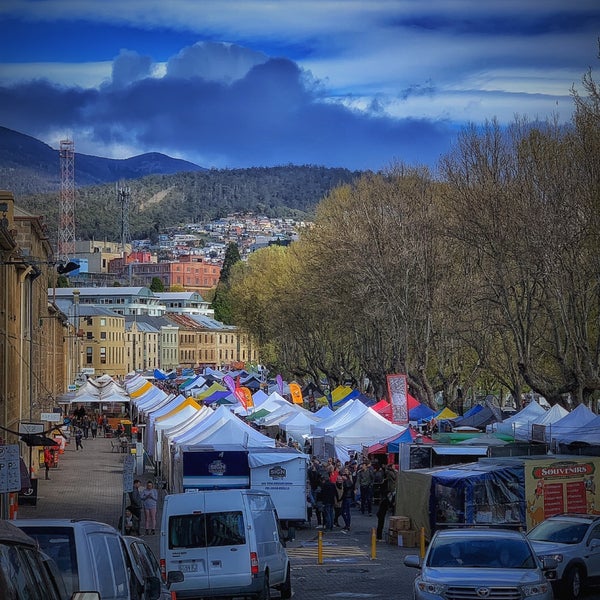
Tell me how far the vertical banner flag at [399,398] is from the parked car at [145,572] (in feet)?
98.3

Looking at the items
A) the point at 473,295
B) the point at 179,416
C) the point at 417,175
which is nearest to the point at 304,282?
the point at 417,175

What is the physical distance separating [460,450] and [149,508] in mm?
7876

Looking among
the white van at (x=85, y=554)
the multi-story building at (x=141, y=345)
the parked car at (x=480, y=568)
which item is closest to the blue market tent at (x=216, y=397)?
the parked car at (x=480, y=568)

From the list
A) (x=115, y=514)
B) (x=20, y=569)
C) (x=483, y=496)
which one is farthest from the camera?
(x=115, y=514)

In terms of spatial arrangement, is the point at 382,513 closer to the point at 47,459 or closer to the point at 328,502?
the point at 328,502

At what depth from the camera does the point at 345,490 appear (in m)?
31.1

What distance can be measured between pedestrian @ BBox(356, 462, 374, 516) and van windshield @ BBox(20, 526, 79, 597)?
25279 mm

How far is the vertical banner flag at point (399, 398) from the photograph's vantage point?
4291cm

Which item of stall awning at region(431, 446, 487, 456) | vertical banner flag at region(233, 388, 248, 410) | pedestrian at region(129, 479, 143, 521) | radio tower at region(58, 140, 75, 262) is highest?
radio tower at region(58, 140, 75, 262)

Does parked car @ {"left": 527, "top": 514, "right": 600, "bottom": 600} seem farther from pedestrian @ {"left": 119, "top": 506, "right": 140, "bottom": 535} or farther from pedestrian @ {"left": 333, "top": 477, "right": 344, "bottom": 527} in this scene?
pedestrian @ {"left": 119, "top": 506, "right": 140, "bottom": 535}

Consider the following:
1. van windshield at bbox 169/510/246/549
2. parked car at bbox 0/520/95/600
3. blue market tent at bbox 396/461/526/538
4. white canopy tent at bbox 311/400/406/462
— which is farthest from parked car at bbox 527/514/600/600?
white canopy tent at bbox 311/400/406/462

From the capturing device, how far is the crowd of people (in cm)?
3070

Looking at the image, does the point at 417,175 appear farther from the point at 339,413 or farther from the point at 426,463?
the point at 426,463

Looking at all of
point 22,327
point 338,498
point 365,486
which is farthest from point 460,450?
point 22,327
